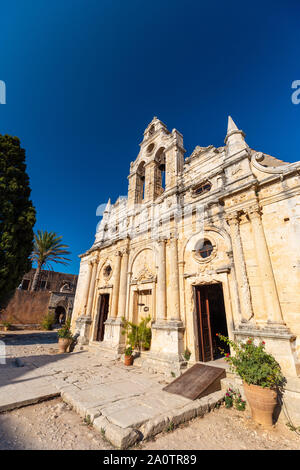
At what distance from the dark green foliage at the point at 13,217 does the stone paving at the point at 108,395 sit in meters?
5.74

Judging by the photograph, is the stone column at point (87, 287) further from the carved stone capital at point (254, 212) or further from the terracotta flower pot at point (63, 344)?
the carved stone capital at point (254, 212)

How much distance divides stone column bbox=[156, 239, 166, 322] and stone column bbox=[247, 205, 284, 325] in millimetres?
4077

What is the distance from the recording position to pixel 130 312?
10328 millimetres

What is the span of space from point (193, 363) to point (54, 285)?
30.1m

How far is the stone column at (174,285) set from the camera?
26.3 feet

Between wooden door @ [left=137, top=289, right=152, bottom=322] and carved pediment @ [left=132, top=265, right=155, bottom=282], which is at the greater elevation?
carved pediment @ [left=132, top=265, right=155, bottom=282]

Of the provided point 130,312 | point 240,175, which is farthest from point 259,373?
point 130,312

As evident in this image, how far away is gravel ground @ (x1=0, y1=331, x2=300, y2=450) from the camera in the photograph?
3281 millimetres

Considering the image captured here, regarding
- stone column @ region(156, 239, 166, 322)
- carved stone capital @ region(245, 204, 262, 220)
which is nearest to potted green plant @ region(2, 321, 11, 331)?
stone column @ region(156, 239, 166, 322)

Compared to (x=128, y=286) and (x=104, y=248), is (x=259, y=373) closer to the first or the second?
(x=128, y=286)

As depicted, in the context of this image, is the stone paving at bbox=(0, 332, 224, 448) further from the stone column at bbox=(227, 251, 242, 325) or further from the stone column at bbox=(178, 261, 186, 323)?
the stone column at bbox=(178, 261, 186, 323)

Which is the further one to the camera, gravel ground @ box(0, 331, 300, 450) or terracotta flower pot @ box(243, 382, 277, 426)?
terracotta flower pot @ box(243, 382, 277, 426)

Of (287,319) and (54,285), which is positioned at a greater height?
(54,285)
